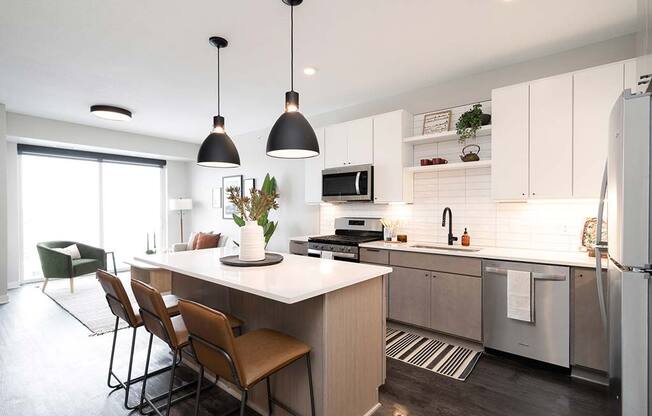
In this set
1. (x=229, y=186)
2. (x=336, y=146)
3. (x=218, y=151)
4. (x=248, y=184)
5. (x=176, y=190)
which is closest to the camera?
(x=218, y=151)

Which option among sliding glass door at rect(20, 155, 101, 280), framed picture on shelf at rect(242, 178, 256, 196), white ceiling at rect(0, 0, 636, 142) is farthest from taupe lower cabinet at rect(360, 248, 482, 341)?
sliding glass door at rect(20, 155, 101, 280)

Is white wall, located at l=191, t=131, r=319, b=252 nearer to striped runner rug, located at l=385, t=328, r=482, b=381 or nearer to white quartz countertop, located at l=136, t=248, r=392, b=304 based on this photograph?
striped runner rug, located at l=385, t=328, r=482, b=381

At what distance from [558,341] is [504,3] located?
2.54 meters

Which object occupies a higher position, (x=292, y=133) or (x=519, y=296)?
(x=292, y=133)

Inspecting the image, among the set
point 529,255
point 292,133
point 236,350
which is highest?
point 292,133

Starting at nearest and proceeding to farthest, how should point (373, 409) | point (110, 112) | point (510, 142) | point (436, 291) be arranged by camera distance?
point (373, 409)
point (510, 142)
point (436, 291)
point (110, 112)

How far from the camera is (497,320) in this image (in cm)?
274

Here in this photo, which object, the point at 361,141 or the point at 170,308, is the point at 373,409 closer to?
the point at 170,308

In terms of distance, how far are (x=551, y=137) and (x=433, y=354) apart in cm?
214

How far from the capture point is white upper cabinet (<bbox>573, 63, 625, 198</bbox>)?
247 centimetres

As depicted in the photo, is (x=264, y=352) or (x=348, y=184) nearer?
(x=264, y=352)

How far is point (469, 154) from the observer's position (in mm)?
3270

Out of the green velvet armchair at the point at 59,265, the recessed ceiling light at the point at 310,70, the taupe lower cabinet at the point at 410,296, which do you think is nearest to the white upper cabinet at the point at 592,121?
the taupe lower cabinet at the point at 410,296

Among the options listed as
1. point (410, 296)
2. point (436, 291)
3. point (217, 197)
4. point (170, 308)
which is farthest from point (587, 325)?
point (217, 197)
